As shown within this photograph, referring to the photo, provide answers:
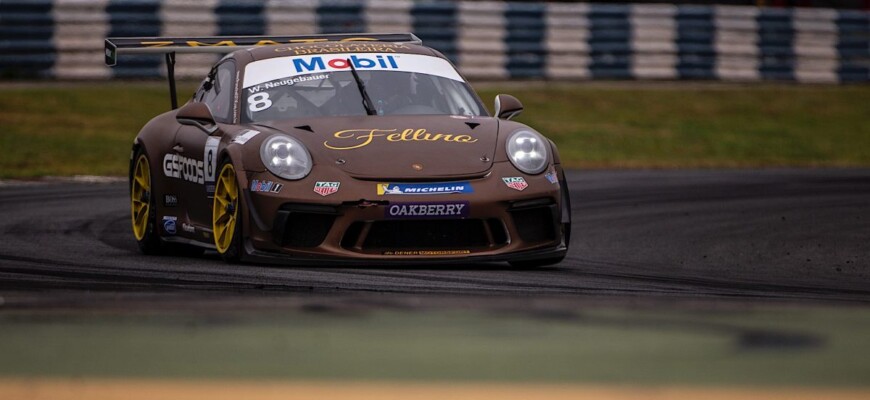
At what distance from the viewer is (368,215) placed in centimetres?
743

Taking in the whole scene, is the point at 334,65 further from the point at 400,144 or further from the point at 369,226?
the point at 369,226

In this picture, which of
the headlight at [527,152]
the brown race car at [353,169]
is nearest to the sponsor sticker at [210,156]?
the brown race car at [353,169]

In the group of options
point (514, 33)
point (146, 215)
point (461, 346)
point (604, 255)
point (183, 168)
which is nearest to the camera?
point (461, 346)

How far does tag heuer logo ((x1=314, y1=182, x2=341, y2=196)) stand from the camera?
7453mm

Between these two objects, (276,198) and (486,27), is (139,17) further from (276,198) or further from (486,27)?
(276,198)

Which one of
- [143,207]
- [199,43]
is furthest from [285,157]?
[199,43]

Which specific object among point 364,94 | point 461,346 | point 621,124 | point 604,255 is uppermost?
point 461,346

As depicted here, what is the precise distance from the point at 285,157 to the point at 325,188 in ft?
0.83

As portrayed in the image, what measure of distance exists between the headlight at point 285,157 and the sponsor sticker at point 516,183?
877 millimetres

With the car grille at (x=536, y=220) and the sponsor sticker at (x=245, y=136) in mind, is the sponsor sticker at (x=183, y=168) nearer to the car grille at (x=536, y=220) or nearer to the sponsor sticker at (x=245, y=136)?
the sponsor sticker at (x=245, y=136)

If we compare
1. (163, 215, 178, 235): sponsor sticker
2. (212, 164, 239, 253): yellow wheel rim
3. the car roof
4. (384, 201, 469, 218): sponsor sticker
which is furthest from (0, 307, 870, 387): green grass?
the car roof

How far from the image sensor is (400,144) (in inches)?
305

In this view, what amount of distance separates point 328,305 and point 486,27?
15.3 metres

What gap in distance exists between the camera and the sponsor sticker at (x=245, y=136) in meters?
7.82
